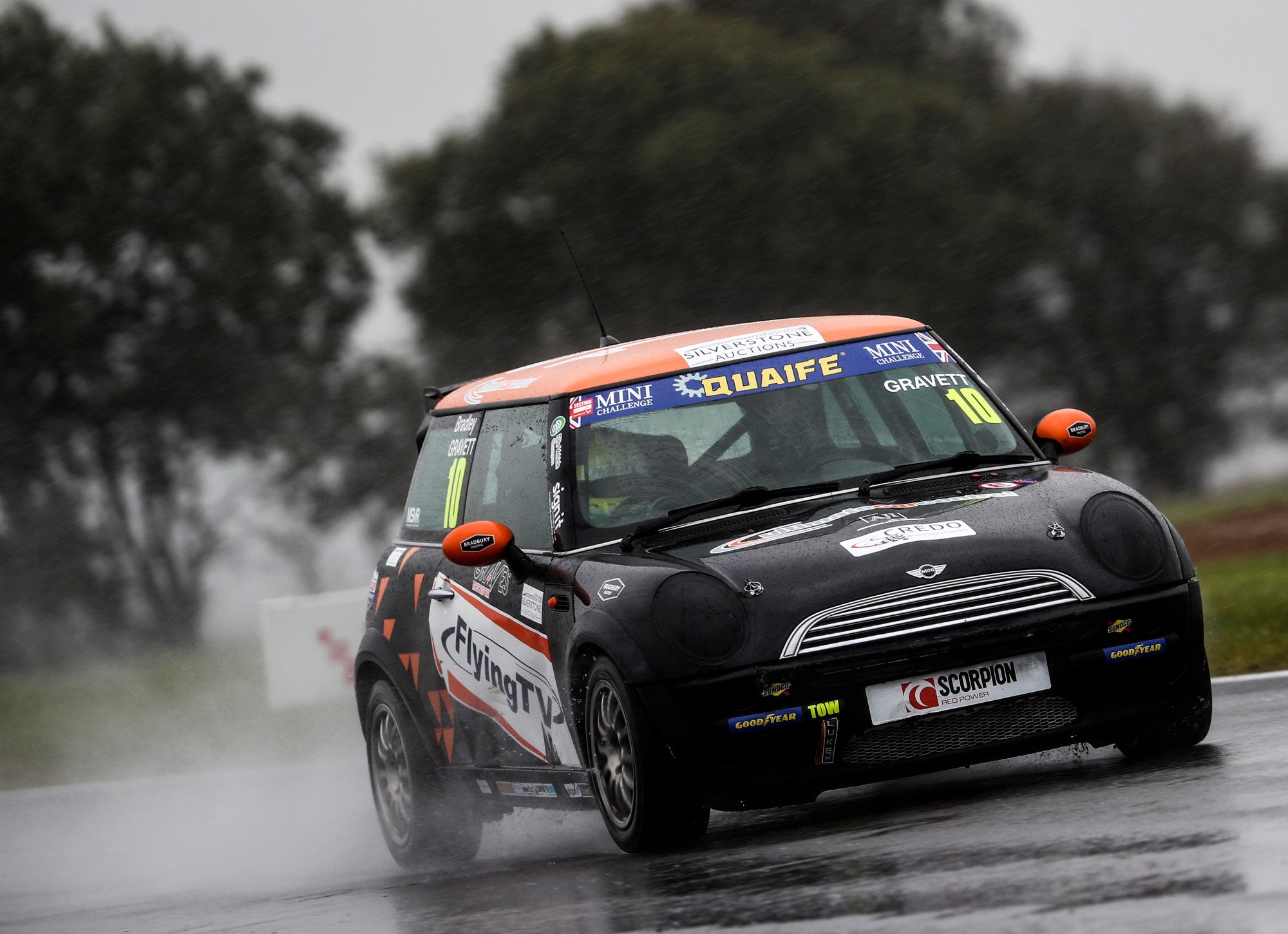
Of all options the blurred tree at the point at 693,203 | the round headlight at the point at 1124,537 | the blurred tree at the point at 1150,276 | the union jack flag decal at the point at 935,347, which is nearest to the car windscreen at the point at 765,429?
the union jack flag decal at the point at 935,347

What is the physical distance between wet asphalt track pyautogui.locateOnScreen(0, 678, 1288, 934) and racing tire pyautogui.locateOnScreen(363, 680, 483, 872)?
14 centimetres

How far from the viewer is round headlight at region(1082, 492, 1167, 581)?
6301 mm

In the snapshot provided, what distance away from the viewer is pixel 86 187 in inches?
1251

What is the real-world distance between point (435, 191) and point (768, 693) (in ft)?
86.9

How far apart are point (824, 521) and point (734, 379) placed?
34.5 inches

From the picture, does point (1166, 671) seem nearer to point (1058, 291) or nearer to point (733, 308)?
point (733, 308)

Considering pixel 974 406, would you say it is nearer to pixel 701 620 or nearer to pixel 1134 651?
pixel 1134 651

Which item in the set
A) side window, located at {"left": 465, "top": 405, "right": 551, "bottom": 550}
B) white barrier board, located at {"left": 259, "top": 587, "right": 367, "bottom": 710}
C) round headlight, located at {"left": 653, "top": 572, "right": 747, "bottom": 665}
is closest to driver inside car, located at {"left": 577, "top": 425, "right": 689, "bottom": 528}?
side window, located at {"left": 465, "top": 405, "right": 551, "bottom": 550}

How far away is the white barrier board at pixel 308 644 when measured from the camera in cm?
1410

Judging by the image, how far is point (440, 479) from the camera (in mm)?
8242

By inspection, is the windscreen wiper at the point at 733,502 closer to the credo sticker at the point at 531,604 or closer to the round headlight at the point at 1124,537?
the credo sticker at the point at 531,604

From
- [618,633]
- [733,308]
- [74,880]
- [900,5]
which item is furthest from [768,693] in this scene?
[900,5]

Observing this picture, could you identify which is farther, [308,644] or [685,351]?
[308,644]

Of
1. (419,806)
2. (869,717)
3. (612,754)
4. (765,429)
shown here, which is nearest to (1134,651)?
(869,717)
